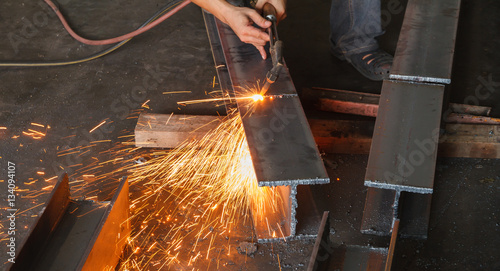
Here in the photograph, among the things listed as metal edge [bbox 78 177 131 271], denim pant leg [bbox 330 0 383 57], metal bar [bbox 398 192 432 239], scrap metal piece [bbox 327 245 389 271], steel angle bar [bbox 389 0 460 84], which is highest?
steel angle bar [bbox 389 0 460 84]

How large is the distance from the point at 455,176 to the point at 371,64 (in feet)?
3.70

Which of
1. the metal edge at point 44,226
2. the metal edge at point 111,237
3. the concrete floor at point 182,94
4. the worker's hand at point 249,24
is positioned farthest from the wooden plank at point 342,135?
the metal edge at point 44,226

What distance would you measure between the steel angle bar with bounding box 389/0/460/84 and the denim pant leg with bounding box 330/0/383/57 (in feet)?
1.76

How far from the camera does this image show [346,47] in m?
4.09

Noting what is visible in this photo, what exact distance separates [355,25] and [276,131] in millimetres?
1779

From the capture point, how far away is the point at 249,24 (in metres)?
2.93

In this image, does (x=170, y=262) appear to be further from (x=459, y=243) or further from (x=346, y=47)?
(x=346, y=47)

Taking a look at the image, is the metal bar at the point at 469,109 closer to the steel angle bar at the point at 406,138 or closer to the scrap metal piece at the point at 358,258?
the steel angle bar at the point at 406,138

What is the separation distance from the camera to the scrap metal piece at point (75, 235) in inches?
87.7

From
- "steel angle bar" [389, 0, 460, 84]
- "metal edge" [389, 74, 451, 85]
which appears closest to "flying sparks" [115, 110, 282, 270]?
"metal edge" [389, 74, 451, 85]

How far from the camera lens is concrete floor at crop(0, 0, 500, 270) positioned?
2811 millimetres

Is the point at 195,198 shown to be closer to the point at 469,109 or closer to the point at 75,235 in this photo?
the point at 75,235

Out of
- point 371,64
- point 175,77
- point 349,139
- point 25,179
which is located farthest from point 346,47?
point 25,179

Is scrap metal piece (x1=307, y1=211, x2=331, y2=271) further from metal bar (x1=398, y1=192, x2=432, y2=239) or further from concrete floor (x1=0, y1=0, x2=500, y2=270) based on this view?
metal bar (x1=398, y1=192, x2=432, y2=239)
